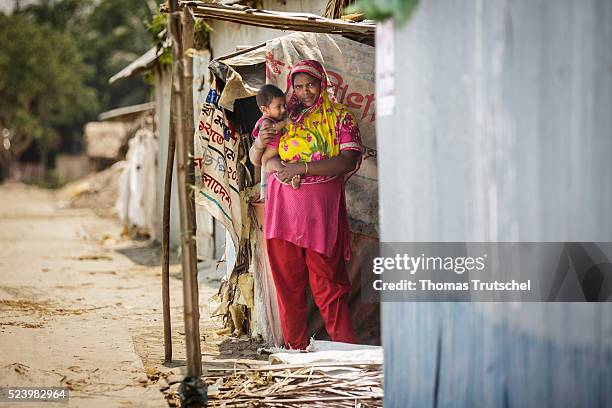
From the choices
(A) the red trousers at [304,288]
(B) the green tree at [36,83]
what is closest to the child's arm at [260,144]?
(A) the red trousers at [304,288]

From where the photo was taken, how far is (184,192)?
4219 mm

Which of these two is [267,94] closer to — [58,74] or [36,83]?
[58,74]

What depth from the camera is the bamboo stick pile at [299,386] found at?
4.37 metres

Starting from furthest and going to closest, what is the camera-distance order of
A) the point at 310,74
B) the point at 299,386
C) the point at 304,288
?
1. the point at 304,288
2. the point at 310,74
3. the point at 299,386

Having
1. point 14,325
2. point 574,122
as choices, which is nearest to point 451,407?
point 574,122

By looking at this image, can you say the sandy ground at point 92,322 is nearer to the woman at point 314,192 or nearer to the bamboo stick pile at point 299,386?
the bamboo stick pile at point 299,386

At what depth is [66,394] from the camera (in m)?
4.61

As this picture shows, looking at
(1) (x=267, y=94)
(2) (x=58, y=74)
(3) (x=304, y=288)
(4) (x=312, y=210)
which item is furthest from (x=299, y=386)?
(2) (x=58, y=74)

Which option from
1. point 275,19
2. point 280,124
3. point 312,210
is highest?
point 275,19

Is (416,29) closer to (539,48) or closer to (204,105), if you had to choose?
(539,48)

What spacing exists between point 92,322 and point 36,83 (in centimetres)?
3379

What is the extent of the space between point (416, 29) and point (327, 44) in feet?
7.79

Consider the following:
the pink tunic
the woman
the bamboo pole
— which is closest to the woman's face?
the woman

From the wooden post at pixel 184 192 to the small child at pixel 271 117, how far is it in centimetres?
122
